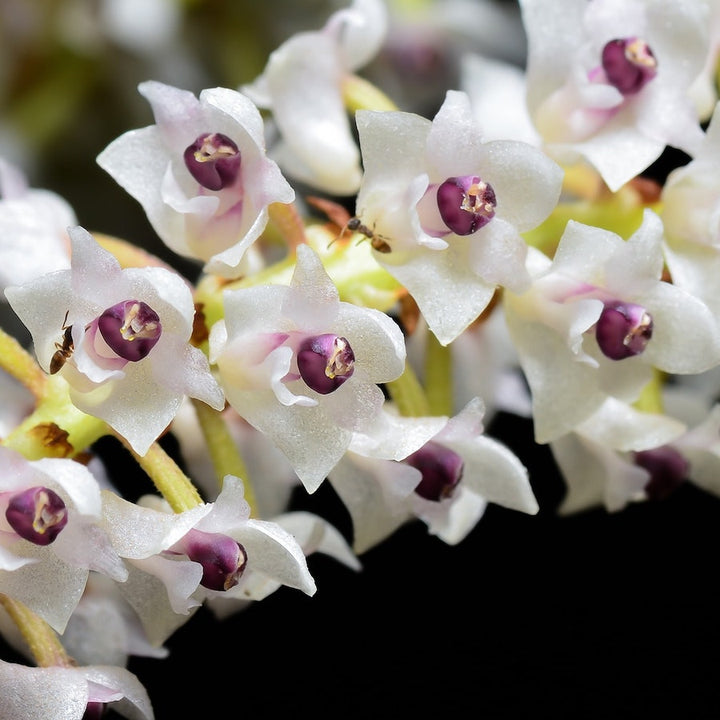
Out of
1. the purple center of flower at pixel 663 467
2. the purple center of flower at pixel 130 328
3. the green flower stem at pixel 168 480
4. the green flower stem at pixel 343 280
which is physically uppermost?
the purple center of flower at pixel 130 328

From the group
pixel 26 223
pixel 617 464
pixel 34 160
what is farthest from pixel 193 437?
pixel 34 160

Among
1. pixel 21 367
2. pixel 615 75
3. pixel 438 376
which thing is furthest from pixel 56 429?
pixel 615 75

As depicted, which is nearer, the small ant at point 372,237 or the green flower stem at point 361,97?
the small ant at point 372,237

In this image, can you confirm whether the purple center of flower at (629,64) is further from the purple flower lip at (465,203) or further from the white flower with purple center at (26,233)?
the white flower with purple center at (26,233)

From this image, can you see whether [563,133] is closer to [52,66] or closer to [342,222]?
[342,222]

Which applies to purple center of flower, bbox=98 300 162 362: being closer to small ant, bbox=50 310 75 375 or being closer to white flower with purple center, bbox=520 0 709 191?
small ant, bbox=50 310 75 375

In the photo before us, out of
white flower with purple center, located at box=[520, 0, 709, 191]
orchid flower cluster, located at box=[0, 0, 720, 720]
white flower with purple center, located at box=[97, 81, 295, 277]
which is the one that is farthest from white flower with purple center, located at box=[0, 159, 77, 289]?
white flower with purple center, located at box=[520, 0, 709, 191]

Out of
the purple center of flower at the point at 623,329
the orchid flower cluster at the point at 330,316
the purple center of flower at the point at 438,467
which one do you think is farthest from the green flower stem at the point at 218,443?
the purple center of flower at the point at 623,329
